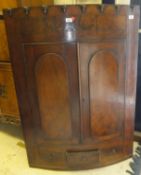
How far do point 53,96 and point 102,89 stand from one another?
0.33 metres

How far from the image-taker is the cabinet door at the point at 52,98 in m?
1.34

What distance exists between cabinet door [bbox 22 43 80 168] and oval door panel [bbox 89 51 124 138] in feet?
0.37

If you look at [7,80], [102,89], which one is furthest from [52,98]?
[7,80]

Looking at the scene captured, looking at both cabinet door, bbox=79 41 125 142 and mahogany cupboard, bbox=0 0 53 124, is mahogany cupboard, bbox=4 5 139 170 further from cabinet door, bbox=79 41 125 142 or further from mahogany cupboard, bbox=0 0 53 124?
mahogany cupboard, bbox=0 0 53 124

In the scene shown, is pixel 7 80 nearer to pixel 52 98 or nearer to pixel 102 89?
pixel 52 98

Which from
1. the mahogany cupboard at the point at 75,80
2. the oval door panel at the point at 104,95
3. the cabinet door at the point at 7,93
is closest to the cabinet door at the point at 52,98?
the mahogany cupboard at the point at 75,80

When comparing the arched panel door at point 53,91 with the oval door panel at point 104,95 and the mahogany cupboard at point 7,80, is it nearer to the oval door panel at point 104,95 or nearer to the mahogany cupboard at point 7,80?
the oval door panel at point 104,95

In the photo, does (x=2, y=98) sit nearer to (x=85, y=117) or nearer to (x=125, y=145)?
(x=85, y=117)

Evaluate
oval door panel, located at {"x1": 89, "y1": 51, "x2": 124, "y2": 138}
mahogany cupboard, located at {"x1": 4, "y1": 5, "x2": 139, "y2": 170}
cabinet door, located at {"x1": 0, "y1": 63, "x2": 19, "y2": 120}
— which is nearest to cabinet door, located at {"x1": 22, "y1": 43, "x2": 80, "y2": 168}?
mahogany cupboard, located at {"x1": 4, "y1": 5, "x2": 139, "y2": 170}

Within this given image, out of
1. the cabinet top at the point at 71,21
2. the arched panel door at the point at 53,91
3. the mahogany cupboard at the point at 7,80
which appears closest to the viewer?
the cabinet top at the point at 71,21

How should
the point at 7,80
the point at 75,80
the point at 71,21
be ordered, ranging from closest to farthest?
the point at 71,21 < the point at 75,80 < the point at 7,80

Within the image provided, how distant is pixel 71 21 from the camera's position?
4.10 feet

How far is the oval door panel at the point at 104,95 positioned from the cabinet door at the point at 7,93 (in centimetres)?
66

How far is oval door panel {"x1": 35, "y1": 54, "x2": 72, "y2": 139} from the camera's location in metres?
1.36
